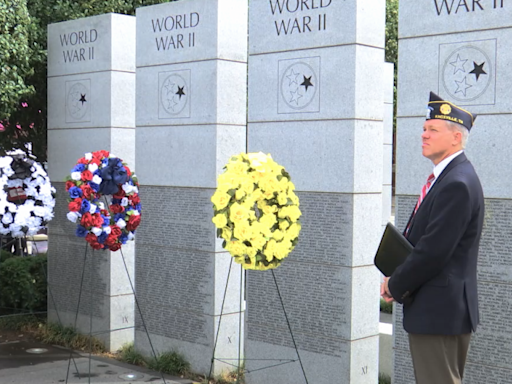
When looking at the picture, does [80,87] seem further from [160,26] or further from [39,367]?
[39,367]

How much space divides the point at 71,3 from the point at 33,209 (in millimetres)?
2982

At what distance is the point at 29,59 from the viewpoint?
9164mm

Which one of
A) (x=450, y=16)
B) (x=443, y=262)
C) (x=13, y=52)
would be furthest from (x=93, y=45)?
(x=443, y=262)

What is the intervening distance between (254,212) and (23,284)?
529 centimetres

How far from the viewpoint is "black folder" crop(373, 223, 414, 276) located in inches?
159

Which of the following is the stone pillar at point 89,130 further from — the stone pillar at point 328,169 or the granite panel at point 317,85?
the stone pillar at point 328,169

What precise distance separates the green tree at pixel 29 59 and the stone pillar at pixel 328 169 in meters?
3.23

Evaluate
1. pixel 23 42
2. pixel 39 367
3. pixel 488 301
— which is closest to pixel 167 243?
pixel 39 367

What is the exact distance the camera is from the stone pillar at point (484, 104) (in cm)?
518

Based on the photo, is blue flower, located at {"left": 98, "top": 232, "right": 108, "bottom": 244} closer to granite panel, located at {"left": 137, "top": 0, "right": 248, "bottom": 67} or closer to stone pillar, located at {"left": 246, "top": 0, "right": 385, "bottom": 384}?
stone pillar, located at {"left": 246, "top": 0, "right": 385, "bottom": 384}

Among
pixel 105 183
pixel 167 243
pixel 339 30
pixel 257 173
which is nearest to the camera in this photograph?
pixel 257 173

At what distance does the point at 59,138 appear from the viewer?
9.12 metres

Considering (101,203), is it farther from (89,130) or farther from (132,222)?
(89,130)

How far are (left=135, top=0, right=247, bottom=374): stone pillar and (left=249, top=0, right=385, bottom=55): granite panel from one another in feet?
2.00
